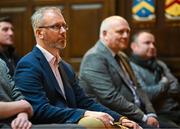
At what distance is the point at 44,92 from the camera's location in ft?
7.59

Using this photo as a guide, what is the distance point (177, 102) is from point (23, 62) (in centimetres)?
202

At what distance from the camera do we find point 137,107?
3.10 meters

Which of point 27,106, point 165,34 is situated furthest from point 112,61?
point 165,34

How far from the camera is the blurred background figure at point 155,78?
147 inches

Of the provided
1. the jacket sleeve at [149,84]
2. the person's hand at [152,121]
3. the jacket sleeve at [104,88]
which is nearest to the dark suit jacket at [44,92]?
the jacket sleeve at [104,88]

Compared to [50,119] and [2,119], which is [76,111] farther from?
[2,119]

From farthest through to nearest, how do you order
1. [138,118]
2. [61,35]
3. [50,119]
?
1. [138,118]
2. [61,35]
3. [50,119]

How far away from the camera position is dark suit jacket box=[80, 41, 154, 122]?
9.89ft

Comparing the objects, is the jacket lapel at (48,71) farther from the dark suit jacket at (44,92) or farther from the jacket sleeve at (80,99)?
the jacket sleeve at (80,99)

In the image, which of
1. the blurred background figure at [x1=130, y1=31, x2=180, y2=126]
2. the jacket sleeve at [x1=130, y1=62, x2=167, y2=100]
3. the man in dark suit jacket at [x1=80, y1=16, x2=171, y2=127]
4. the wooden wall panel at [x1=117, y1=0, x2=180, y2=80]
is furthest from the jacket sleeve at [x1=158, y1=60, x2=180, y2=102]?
the man in dark suit jacket at [x1=80, y1=16, x2=171, y2=127]

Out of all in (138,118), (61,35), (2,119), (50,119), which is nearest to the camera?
(2,119)

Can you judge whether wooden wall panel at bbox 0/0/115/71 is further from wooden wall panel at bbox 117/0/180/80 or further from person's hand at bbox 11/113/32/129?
person's hand at bbox 11/113/32/129

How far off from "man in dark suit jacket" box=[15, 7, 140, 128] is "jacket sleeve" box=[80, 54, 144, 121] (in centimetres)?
39

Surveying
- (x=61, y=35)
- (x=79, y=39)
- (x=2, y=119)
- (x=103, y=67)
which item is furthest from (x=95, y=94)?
(x=79, y=39)
